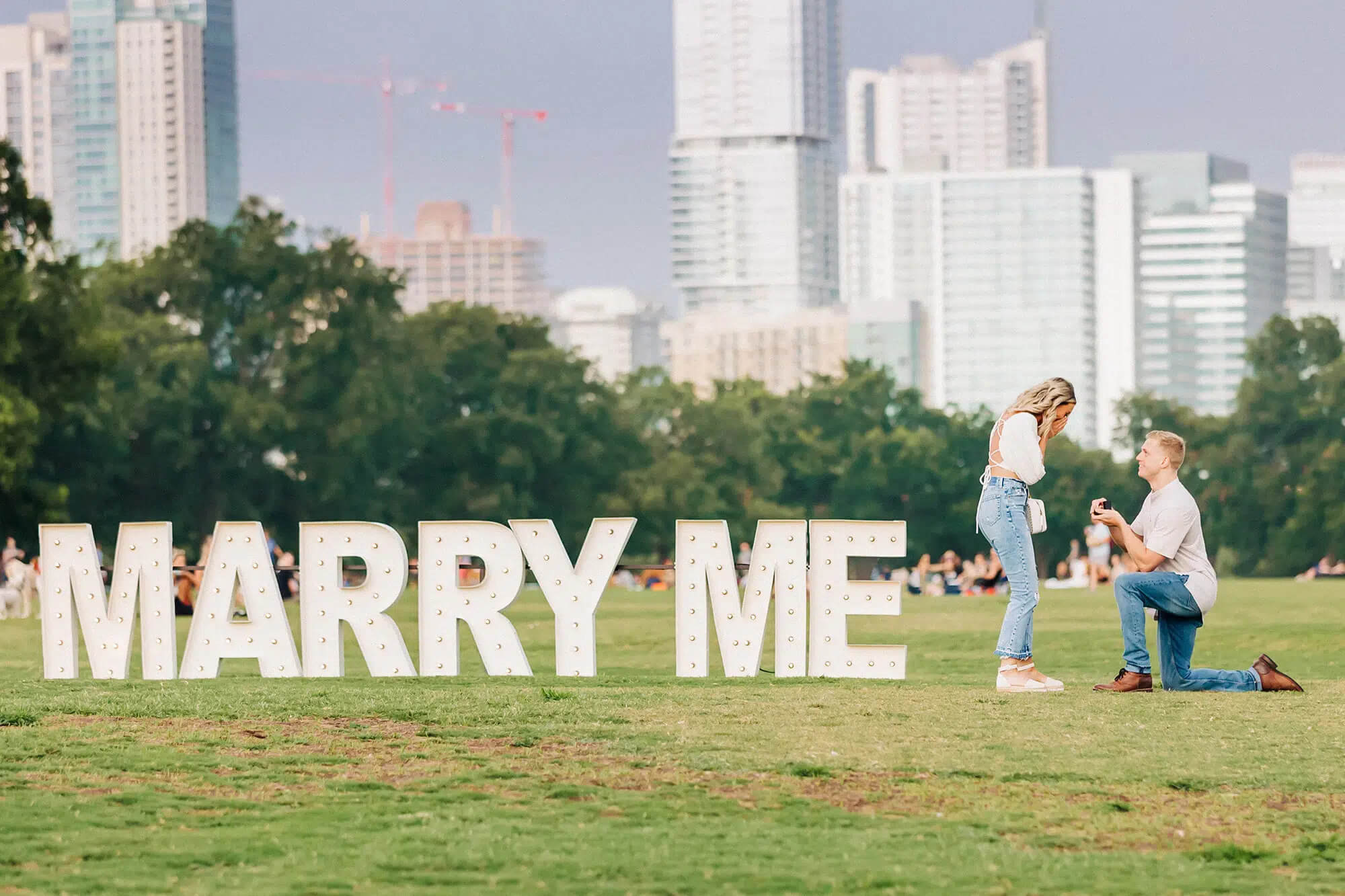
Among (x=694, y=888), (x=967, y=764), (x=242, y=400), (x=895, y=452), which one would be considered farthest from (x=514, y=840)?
(x=895, y=452)

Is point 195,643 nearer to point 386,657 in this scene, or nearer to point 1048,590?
point 386,657

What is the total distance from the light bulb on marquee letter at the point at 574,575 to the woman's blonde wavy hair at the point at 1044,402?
3300 mm

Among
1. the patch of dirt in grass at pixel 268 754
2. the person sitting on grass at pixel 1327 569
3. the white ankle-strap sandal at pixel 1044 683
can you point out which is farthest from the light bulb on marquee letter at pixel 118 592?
the person sitting on grass at pixel 1327 569

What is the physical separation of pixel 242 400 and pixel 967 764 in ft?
190

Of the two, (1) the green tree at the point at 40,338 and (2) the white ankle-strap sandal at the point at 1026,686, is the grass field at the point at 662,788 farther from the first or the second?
(1) the green tree at the point at 40,338

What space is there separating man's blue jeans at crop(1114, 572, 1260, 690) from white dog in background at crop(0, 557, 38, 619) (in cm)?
2245

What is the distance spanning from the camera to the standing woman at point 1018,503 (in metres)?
14.7

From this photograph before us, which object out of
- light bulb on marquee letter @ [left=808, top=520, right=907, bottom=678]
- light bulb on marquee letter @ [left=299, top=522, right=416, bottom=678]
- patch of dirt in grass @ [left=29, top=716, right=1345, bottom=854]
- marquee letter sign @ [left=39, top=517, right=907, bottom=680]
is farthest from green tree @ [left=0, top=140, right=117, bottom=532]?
patch of dirt in grass @ [left=29, top=716, right=1345, bottom=854]

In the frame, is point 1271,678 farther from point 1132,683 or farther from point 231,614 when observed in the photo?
point 231,614

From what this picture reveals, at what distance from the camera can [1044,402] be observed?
49.0 feet

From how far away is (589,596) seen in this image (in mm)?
16656

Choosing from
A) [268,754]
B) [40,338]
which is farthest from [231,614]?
[40,338]

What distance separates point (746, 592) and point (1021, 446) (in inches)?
112

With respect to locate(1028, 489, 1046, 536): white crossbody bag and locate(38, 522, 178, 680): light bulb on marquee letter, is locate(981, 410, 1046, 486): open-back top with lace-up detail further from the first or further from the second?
locate(38, 522, 178, 680): light bulb on marquee letter
